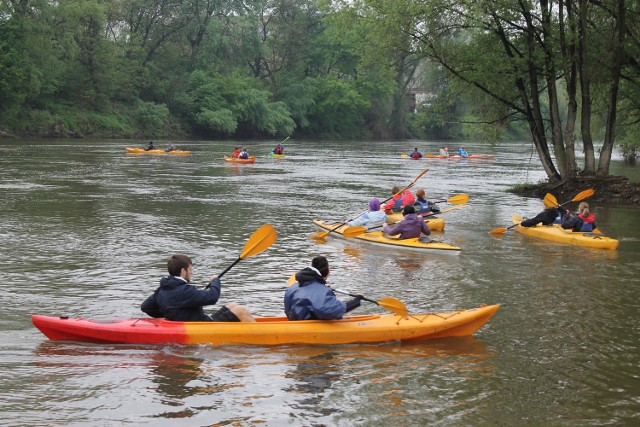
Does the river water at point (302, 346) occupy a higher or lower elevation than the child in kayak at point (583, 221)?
lower

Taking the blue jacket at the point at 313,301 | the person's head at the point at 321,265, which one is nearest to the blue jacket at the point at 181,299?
the blue jacket at the point at 313,301

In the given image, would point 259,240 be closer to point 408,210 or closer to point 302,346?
point 302,346

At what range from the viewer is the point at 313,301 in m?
8.09

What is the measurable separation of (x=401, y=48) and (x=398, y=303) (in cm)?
1582

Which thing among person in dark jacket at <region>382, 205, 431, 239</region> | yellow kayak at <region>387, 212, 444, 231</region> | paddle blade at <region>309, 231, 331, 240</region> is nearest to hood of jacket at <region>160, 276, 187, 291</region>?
person in dark jacket at <region>382, 205, 431, 239</region>

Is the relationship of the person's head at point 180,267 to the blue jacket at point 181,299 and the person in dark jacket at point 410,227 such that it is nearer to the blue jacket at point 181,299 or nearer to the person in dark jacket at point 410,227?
the blue jacket at point 181,299

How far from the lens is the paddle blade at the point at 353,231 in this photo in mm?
14984

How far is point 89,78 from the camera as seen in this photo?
57.4m

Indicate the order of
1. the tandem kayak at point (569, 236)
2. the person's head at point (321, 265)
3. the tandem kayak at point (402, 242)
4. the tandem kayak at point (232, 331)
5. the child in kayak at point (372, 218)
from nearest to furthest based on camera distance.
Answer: the tandem kayak at point (232, 331)
the person's head at point (321, 265)
the tandem kayak at point (402, 242)
the tandem kayak at point (569, 236)
the child in kayak at point (372, 218)

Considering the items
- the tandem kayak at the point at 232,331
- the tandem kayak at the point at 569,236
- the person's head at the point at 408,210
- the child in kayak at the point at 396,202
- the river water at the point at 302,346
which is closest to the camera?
the river water at the point at 302,346

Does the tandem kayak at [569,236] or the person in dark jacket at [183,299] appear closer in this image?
the person in dark jacket at [183,299]

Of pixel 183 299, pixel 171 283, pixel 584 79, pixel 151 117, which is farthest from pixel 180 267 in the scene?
pixel 151 117

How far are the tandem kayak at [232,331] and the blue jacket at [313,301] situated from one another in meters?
0.10

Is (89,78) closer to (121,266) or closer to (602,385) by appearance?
(121,266)
